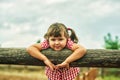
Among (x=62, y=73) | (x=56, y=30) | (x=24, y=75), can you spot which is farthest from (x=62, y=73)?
(x=24, y=75)

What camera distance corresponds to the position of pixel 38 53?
16.7 feet

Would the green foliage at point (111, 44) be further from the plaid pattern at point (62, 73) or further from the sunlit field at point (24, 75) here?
the plaid pattern at point (62, 73)

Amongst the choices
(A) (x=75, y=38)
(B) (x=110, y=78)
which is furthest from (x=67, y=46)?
(B) (x=110, y=78)

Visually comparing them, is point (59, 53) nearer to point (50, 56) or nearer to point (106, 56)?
point (50, 56)

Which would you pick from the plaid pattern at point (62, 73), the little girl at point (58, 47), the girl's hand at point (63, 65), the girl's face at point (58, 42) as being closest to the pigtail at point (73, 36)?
the little girl at point (58, 47)

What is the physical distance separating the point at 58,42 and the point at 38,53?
0.84 ft

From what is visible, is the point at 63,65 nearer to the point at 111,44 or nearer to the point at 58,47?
the point at 58,47

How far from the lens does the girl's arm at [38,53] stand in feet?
16.3

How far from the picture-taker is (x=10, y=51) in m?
5.20

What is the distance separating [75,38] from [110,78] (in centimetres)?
2249

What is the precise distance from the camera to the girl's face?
5059 mm

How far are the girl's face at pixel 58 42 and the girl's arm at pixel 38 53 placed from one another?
16cm

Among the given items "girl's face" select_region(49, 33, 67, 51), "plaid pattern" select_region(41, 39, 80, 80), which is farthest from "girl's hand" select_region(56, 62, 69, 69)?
"plaid pattern" select_region(41, 39, 80, 80)

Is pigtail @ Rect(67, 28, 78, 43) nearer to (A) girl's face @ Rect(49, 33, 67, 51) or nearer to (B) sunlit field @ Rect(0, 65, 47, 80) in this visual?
(A) girl's face @ Rect(49, 33, 67, 51)
